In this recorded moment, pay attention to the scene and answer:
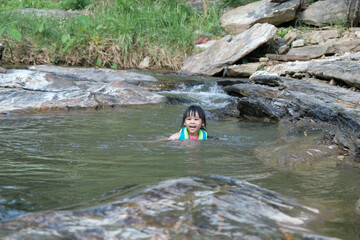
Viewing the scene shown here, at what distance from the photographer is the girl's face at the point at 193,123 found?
5.62 m

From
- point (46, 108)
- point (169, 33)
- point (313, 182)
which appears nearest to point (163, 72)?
point (169, 33)

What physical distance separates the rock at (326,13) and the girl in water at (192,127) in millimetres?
9745

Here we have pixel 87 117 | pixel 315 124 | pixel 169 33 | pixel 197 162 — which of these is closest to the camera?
pixel 197 162

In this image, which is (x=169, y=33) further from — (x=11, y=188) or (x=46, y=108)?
(x=11, y=188)

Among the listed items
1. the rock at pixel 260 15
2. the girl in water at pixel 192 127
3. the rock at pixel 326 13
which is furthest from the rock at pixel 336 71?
the rock at pixel 326 13

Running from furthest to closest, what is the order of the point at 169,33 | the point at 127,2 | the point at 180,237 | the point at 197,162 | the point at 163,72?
1. the point at 127,2
2. the point at 169,33
3. the point at 163,72
4. the point at 197,162
5. the point at 180,237

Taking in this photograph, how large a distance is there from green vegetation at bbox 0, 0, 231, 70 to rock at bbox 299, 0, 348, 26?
303 cm

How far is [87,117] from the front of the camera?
6.85m

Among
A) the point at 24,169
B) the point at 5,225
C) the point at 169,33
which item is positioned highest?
the point at 169,33

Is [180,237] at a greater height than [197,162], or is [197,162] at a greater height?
[180,237]

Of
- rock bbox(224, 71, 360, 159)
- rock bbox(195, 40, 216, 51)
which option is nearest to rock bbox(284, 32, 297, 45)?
rock bbox(195, 40, 216, 51)

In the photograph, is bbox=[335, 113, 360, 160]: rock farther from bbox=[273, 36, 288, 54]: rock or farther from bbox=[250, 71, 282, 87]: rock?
bbox=[273, 36, 288, 54]: rock

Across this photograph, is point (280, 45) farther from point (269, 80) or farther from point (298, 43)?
point (269, 80)

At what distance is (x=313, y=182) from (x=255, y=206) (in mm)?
1365
